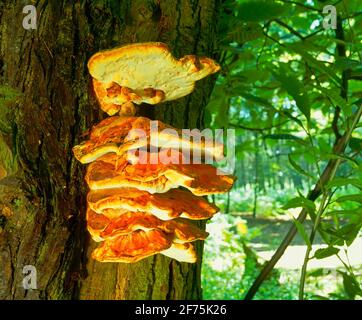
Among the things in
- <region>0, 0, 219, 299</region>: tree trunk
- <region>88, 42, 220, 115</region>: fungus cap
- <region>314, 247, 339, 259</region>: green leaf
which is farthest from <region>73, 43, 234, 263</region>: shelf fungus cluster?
<region>314, 247, 339, 259</region>: green leaf

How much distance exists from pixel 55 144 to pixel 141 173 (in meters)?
0.34

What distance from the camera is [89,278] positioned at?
134 cm

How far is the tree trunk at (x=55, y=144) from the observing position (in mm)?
1227

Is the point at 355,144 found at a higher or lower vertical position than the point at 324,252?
higher

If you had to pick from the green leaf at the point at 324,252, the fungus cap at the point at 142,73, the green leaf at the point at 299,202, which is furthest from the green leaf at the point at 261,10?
the green leaf at the point at 324,252

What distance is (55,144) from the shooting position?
50.0 inches

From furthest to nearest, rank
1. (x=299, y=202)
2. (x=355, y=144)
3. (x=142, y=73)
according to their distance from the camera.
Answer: (x=355, y=144) → (x=299, y=202) → (x=142, y=73)

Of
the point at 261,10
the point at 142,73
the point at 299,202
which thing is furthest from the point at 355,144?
the point at 142,73

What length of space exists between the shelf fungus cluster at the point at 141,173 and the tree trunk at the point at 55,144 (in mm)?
117

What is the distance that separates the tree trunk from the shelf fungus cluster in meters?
0.12

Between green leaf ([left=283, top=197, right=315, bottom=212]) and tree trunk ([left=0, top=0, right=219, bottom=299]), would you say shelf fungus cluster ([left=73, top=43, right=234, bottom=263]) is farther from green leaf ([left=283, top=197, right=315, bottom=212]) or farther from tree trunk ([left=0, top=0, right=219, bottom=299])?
green leaf ([left=283, top=197, right=315, bottom=212])

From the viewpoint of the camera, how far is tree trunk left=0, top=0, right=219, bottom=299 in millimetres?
1227

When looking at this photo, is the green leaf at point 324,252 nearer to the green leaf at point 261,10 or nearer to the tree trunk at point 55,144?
the tree trunk at point 55,144

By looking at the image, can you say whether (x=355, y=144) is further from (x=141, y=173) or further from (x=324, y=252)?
(x=141, y=173)
